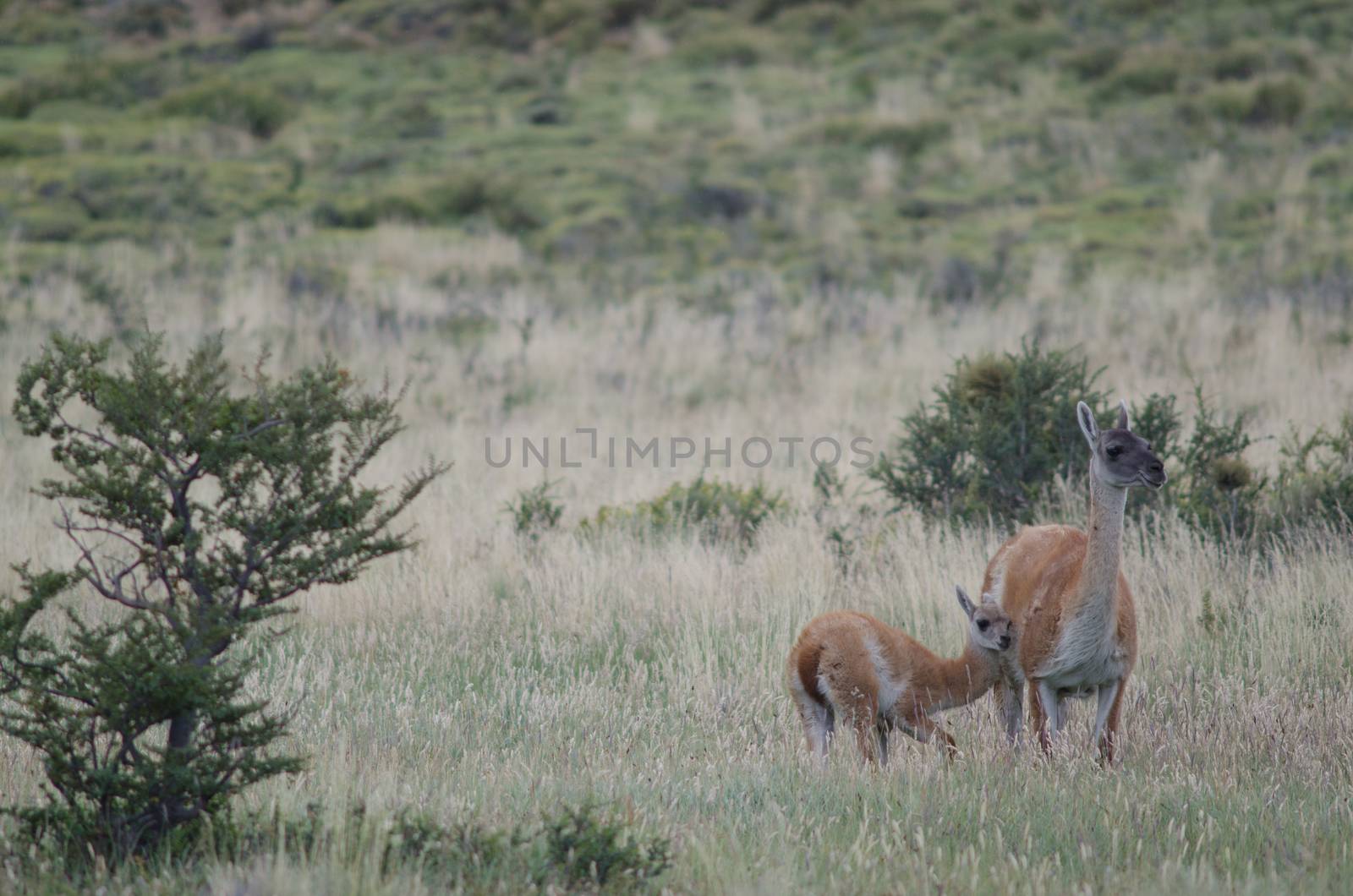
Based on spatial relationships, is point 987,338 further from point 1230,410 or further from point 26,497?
point 26,497

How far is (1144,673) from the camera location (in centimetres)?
725

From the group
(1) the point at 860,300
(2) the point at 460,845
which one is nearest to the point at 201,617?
(2) the point at 460,845

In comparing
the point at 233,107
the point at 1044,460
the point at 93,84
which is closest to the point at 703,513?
the point at 1044,460

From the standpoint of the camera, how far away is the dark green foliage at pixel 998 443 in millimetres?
10289

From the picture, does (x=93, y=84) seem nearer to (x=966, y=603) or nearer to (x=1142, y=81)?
(x=1142, y=81)

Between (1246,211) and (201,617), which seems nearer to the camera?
(201,617)

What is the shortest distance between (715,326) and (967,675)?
40.5 feet

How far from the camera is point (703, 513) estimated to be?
34.9ft

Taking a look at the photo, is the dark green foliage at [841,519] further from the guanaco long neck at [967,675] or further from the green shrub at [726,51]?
the green shrub at [726,51]

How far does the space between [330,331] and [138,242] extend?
7.60 meters

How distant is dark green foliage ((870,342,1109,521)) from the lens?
10289 millimetres

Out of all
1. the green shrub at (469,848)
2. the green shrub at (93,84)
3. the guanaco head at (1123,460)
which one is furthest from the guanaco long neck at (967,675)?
the green shrub at (93,84)

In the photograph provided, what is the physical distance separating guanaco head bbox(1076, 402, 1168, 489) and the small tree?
10.1 ft

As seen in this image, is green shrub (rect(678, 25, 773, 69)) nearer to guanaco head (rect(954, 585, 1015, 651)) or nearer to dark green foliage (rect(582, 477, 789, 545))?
dark green foliage (rect(582, 477, 789, 545))
